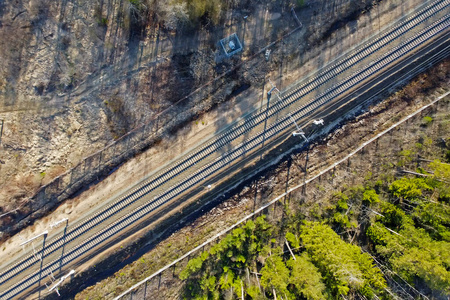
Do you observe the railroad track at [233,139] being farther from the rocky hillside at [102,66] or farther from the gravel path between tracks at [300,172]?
the gravel path between tracks at [300,172]

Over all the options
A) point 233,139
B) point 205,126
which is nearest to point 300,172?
point 233,139

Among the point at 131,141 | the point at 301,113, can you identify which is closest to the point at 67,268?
the point at 131,141

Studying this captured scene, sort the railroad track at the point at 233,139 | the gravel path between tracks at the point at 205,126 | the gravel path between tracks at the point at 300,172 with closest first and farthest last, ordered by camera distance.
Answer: the railroad track at the point at 233,139 < the gravel path between tracks at the point at 205,126 < the gravel path between tracks at the point at 300,172

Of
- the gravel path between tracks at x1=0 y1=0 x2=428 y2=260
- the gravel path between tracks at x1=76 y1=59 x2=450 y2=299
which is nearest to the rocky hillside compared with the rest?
the gravel path between tracks at x1=0 y1=0 x2=428 y2=260

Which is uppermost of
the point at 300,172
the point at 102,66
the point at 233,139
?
the point at 102,66

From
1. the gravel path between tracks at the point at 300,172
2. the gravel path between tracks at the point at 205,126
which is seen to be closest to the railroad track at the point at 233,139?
the gravel path between tracks at the point at 205,126

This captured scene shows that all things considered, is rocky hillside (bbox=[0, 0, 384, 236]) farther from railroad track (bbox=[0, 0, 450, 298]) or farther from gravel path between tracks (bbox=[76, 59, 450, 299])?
gravel path between tracks (bbox=[76, 59, 450, 299])

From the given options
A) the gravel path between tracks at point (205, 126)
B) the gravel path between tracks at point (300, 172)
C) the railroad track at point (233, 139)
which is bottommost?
the gravel path between tracks at point (300, 172)

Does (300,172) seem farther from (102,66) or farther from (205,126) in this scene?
(102,66)
